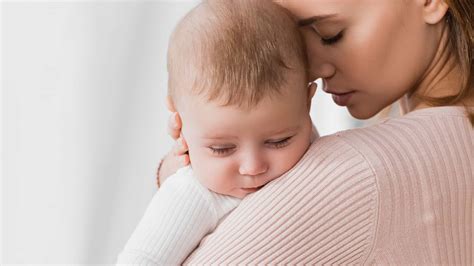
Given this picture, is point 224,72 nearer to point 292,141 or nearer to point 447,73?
point 292,141


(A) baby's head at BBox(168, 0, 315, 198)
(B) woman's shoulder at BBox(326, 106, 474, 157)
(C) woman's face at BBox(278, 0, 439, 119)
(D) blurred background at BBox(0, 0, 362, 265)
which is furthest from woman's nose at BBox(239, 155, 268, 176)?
(D) blurred background at BBox(0, 0, 362, 265)

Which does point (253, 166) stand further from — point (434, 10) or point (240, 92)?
point (434, 10)

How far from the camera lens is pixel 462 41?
1492mm

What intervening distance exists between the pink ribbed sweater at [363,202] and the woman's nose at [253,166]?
37mm

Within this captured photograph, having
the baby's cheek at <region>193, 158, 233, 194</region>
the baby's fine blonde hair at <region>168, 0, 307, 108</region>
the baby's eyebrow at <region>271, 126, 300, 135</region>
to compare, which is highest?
the baby's fine blonde hair at <region>168, 0, 307, 108</region>

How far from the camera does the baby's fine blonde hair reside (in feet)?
4.09

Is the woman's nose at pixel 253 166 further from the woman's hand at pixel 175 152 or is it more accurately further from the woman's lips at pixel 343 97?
the woman's lips at pixel 343 97

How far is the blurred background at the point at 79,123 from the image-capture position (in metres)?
2.09

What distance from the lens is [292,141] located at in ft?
4.34

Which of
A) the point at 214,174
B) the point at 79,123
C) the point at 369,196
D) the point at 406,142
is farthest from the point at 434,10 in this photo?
the point at 79,123

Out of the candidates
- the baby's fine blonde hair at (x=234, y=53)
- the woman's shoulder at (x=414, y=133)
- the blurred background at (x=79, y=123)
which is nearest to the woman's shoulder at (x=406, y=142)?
the woman's shoulder at (x=414, y=133)

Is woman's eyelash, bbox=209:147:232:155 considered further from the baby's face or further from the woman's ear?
the woman's ear

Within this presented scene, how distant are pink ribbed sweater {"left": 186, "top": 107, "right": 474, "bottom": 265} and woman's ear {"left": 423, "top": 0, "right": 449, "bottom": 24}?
21cm

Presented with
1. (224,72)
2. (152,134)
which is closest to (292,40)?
(224,72)
